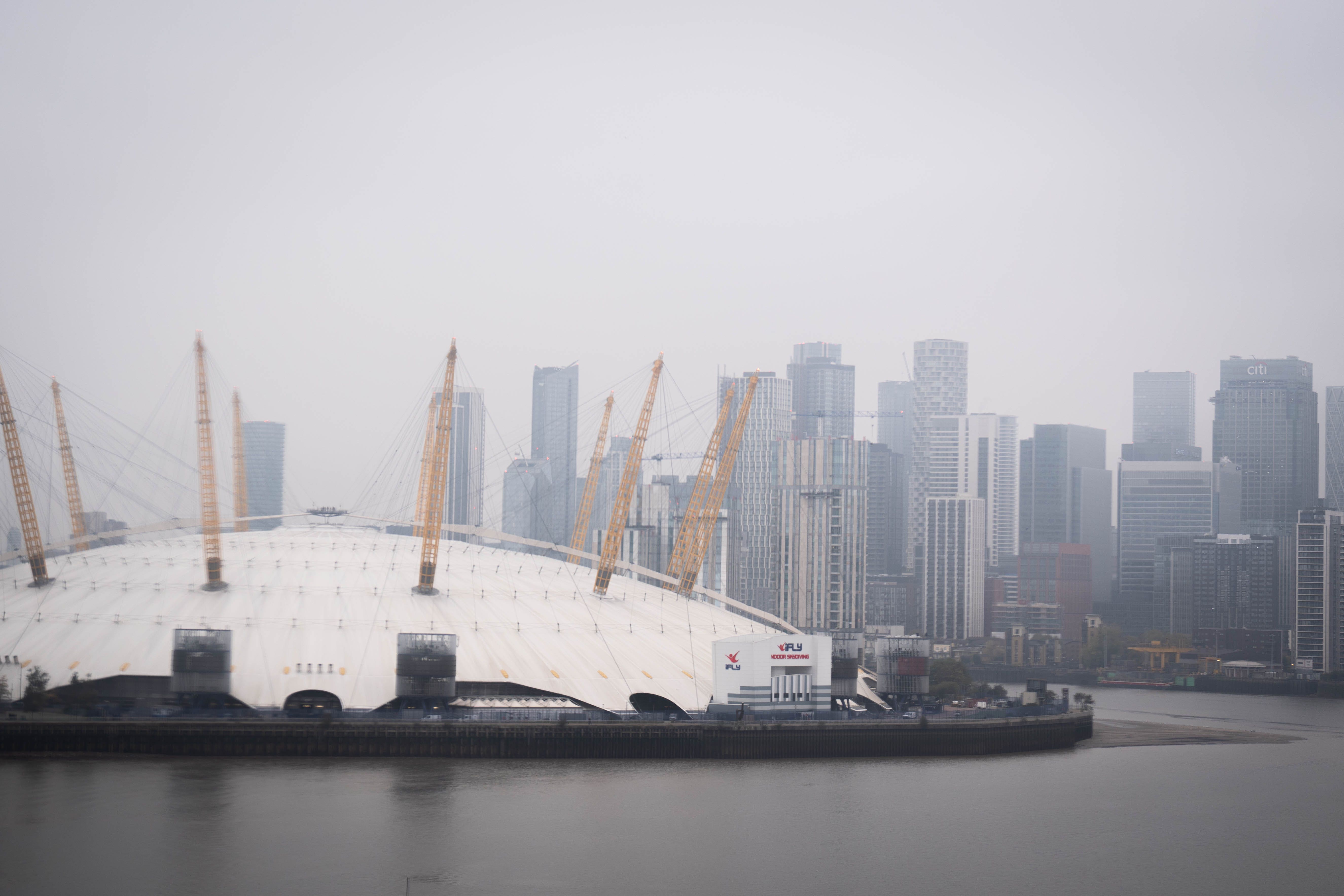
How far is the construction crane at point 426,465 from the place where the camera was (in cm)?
7544

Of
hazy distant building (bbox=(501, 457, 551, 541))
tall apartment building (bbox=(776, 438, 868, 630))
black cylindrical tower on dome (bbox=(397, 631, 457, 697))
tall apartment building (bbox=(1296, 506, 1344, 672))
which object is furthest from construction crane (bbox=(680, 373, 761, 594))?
tall apartment building (bbox=(1296, 506, 1344, 672))

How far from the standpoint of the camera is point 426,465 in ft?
257

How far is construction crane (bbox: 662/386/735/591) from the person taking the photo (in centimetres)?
7775

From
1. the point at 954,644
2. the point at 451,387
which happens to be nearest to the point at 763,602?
the point at 954,644

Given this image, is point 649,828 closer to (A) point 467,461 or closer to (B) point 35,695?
(B) point 35,695

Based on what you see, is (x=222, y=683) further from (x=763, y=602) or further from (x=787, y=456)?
(x=763, y=602)

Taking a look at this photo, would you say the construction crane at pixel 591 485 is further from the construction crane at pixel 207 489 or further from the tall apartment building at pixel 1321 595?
the tall apartment building at pixel 1321 595

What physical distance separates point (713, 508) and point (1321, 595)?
94565mm

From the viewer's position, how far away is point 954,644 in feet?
515

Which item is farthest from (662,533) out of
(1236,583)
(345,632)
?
(345,632)

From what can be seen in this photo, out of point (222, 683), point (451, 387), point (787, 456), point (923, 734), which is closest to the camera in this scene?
point (222, 683)

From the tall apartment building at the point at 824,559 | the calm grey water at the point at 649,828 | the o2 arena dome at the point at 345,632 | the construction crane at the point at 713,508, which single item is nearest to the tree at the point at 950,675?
the construction crane at the point at 713,508

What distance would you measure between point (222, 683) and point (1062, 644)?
125 metres

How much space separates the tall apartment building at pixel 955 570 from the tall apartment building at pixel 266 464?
286 feet
